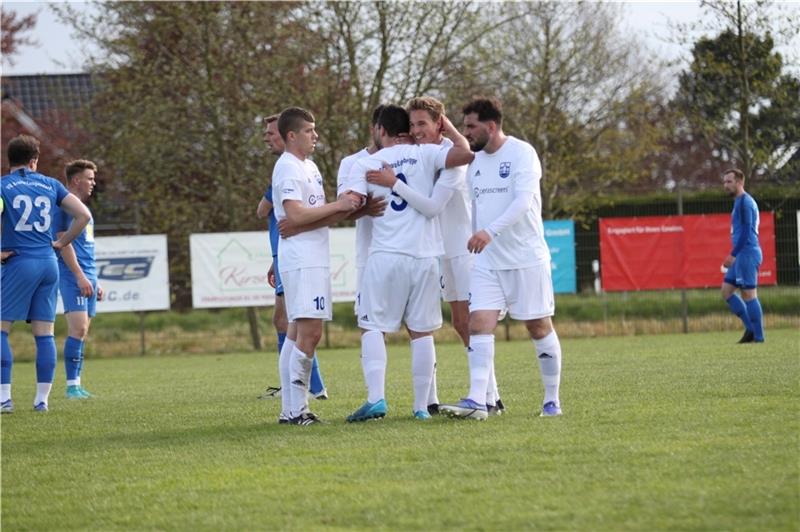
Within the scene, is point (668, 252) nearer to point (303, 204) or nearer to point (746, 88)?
point (746, 88)

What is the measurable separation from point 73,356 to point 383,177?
5.62 metres

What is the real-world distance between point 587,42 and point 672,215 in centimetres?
1084

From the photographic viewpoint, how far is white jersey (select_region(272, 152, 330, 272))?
27.1 ft

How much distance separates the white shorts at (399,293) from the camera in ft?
27.0

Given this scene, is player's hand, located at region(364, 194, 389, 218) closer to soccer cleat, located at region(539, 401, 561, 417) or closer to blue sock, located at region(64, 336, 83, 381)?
soccer cleat, located at region(539, 401, 561, 417)

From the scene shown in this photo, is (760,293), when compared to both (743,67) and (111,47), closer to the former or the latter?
(743,67)

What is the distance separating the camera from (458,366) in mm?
14719

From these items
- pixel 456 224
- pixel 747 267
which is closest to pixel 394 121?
pixel 456 224

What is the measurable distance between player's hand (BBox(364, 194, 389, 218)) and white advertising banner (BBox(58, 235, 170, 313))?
15224 mm

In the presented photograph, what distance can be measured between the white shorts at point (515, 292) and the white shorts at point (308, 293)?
998mm

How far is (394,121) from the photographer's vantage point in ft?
27.9

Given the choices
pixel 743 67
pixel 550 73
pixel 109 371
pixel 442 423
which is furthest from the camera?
pixel 550 73

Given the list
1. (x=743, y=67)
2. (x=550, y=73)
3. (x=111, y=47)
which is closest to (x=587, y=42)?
(x=550, y=73)

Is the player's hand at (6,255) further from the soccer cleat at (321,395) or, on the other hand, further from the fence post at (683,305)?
the fence post at (683,305)
